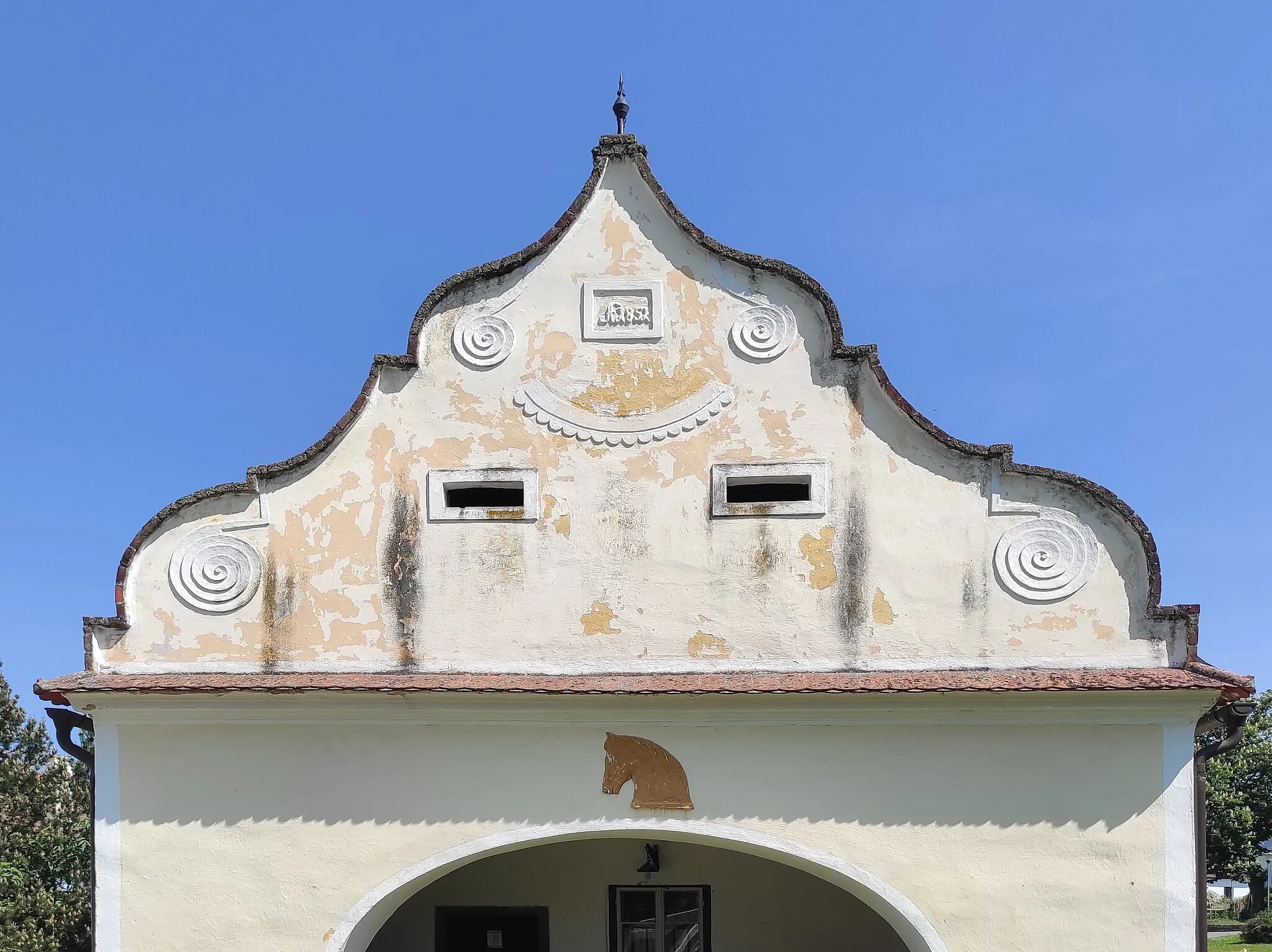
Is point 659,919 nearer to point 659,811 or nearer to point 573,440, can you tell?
point 659,811

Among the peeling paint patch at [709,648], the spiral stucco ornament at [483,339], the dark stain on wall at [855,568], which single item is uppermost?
the spiral stucco ornament at [483,339]

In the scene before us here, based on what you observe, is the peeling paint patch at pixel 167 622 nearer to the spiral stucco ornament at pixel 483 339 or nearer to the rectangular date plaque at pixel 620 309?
the spiral stucco ornament at pixel 483 339

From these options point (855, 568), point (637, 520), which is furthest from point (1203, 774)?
point (637, 520)

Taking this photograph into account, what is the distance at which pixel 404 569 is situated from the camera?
884 cm

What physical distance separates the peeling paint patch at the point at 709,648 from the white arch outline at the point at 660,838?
4.08ft

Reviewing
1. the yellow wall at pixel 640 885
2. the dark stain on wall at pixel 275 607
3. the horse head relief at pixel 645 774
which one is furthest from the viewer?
the yellow wall at pixel 640 885

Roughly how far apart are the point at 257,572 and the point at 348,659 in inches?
41.8

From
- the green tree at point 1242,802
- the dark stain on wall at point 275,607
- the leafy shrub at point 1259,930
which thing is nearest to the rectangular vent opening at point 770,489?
the dark stain on wall at point 275,607

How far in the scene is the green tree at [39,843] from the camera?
54.7ft

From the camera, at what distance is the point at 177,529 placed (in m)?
9.02

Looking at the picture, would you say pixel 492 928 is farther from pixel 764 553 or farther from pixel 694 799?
pixel 764 553

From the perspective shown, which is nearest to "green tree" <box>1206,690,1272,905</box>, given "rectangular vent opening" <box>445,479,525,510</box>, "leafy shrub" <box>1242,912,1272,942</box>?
"leafy shrub" <box>1242,912,1272,942</box>

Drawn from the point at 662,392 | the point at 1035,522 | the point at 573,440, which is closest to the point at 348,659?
the point at 573,440

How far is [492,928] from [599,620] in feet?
14.0
